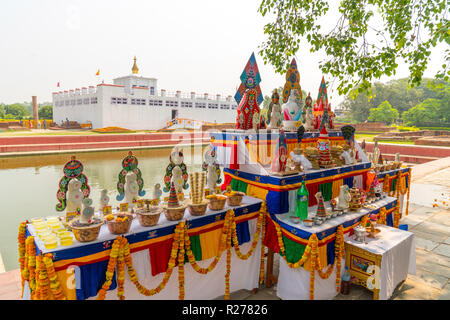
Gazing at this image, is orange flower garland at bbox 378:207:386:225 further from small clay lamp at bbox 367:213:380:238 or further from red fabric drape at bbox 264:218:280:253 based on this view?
red fabric drape at bbox 264:218:280:253

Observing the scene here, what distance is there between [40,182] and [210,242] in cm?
1130

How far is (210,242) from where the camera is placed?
11.8ft

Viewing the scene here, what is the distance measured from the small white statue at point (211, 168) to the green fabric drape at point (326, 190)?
1.87m

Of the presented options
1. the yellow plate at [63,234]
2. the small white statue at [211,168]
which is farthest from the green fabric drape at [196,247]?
the yellow plate at [63,234]

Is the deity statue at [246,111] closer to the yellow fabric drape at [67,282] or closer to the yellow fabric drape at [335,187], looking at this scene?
the yellow fabric drape at [335,187]

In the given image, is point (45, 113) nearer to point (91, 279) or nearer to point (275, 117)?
point (275, 117)

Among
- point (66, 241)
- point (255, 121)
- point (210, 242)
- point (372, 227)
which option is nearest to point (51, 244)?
point (66, 241)

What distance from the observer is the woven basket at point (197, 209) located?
11.4 ft

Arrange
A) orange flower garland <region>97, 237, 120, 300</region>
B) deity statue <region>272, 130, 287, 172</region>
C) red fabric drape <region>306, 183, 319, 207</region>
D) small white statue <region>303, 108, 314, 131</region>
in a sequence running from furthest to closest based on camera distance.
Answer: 1. small white statue <region>303, 108, 314, 131</region>
2. red fabric drape <region>306, 183, 319, 207</region>
3. deity statue <region>272, 130, 287, 172</region>
4. orange flower garland <region>97, 237, 120, 300</region>

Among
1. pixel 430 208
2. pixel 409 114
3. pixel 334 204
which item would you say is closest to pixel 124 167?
pixel 334 204

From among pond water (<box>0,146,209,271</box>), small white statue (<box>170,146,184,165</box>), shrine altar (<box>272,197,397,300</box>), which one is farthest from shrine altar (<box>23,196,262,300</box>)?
pond water (<box>0,146,209,271</box>)

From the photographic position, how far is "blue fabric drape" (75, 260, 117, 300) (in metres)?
2.57

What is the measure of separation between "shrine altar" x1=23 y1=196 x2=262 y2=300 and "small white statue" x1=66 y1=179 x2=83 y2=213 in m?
0.42

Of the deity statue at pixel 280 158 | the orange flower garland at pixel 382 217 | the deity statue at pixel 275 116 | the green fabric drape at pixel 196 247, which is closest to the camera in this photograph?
the green fabric drape at pixel 196 247
